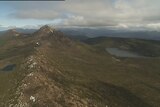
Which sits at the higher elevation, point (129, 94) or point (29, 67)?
point (29, 67)

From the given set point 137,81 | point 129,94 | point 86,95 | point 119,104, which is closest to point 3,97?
point 86,95

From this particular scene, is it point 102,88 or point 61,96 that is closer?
point 61,96

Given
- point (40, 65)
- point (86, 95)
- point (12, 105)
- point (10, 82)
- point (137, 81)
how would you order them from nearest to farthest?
point (12, 105) < point (86, 95) < point (10, 82) < point (40, 65) < point (137, 81)

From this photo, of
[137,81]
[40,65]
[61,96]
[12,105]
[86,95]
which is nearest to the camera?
[12,105]

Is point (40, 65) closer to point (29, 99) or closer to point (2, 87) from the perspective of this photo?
point (2, 87)

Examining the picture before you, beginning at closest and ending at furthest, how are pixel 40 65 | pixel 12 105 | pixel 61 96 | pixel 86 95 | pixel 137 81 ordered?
pixel 12 105, pixel 61 96, pixel 86 95, pixel 40 65, pixel 137 81

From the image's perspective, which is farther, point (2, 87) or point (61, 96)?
point (2, 87)

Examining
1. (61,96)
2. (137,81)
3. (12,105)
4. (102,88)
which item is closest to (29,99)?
(12,105)

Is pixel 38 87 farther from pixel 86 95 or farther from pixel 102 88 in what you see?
pixel 102 88

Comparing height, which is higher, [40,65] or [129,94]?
[40,65]
